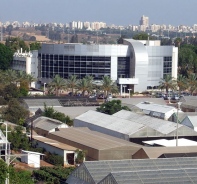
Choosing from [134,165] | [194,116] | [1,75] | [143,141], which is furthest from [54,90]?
[134,165]

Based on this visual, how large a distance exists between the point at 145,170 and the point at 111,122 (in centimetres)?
1450

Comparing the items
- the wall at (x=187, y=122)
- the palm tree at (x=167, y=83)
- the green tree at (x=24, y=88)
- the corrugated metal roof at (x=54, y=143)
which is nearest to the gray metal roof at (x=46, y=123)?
the corrugated metal roof at (x=54, y=143)

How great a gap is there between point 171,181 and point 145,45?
41670 millimetres

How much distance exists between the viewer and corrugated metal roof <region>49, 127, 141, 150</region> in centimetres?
3253

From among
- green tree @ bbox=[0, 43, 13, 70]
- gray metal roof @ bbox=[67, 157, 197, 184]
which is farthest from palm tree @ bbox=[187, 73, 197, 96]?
gray metal roof @ bbox=[67, 157, 197, 184]

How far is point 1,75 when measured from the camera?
59.6 m

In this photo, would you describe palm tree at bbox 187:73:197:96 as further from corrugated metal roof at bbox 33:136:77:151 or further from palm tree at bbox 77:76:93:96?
corrugated metal roof at bbox 33:136:77:151

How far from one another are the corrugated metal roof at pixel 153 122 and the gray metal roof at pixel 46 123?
3826 mm

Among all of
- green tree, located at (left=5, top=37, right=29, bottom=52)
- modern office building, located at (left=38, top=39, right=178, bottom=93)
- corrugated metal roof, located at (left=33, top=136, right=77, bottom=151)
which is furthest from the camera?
green tree, located at (left=5, top=37, right=29, bottom=52)

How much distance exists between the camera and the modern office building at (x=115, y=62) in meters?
62.9

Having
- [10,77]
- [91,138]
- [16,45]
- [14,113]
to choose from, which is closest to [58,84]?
[10,77]

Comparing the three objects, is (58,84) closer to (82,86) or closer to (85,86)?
(82,86)

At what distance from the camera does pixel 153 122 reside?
38.1 meters

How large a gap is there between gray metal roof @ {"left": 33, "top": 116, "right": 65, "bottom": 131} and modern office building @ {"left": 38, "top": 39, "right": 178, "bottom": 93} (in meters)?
21.9
